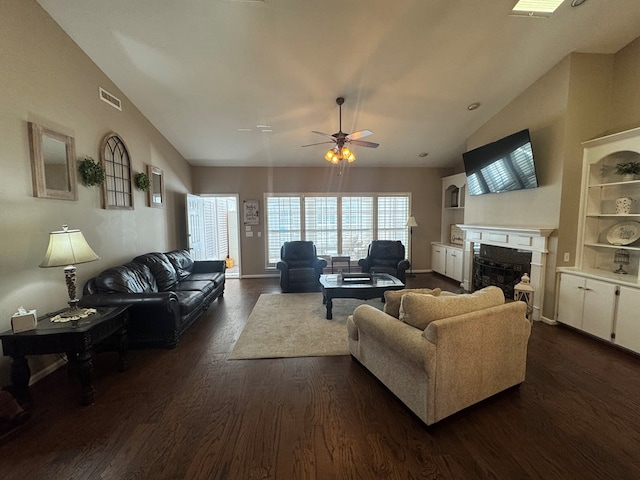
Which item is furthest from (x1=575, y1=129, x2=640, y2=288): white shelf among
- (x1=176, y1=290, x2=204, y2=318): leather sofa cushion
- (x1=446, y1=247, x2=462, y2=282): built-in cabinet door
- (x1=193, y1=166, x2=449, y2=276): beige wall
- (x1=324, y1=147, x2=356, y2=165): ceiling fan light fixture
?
(x1=176, y1=290, x2=204, y2=318): leather sofa cushion

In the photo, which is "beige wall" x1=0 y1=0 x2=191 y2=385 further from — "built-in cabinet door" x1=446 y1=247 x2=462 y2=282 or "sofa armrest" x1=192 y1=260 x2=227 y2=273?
"built-in cabinet door" x1=446 y1=247 x2=462 y2=282

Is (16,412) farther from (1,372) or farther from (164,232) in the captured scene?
(164,232)

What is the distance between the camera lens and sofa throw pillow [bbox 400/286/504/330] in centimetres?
208

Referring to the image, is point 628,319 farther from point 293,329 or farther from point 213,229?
point 213,229

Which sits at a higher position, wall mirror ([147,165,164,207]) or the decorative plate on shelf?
wall mirror ([147,165,164,207])

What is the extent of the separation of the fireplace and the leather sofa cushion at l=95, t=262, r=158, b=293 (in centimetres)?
559

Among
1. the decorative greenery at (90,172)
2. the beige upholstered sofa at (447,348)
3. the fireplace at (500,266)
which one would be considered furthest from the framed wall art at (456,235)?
the decorative greenery at (90,172)

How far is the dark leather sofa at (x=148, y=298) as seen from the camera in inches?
125

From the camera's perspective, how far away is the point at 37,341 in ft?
7.32

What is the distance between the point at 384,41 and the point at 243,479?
169 inches

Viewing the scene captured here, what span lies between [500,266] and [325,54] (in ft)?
14.3

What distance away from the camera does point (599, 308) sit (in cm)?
337

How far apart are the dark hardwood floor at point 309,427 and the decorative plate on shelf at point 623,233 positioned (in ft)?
5.12

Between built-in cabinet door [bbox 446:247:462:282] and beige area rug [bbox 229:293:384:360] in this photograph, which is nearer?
beige area rug [bbox 229:293:384:360]
